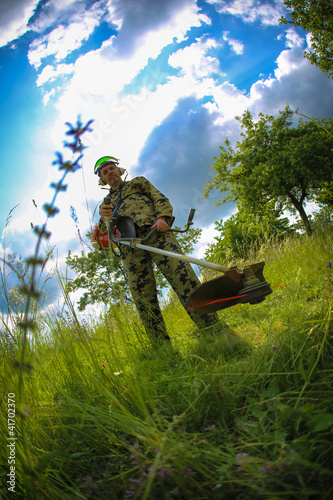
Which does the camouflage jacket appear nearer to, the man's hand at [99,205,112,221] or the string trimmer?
the man's hand at [99,205,112,221]

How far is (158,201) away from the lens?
3.39 meters

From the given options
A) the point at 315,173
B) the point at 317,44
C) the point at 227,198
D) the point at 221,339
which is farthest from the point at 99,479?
the point at 227,198

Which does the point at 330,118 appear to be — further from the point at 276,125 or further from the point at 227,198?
the point at 227,198

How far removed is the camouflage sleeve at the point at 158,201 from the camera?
130 inches

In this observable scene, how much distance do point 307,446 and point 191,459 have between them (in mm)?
421

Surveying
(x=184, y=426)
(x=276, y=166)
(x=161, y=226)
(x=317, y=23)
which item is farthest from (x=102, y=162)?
(x=276, y=166)

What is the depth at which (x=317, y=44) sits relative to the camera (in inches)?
422

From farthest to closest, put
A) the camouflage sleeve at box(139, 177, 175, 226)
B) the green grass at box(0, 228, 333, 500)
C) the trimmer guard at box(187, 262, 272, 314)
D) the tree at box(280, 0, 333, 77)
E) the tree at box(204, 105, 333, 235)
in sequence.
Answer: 1. the tree at box(204, 105, 333, 235)
2. the tree at box(280, 0, 333, 77)
3. the camouflage sleeve at box(139, 177, 175, 226)
4. the trimmer guard at box(187, 262, 272, 314)
5. the green grass at box(0, 228, 333, 500)

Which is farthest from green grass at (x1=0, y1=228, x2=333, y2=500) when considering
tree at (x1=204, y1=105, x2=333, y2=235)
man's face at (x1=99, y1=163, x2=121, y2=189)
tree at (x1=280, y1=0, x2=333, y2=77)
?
tree at (x1=204, y1=105, x2=333, y2=235)

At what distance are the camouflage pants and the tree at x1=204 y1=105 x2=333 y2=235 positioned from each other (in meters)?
19.5

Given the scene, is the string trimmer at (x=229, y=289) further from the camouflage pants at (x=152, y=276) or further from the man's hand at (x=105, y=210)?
the man's hand at (x=105, y=210)

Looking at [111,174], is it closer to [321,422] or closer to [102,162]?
[102,162]

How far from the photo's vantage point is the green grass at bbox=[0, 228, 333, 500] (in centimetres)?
92

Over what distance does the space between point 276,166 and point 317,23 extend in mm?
11695
